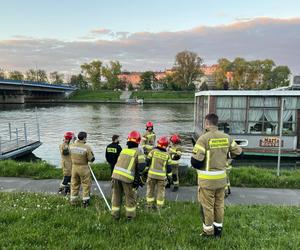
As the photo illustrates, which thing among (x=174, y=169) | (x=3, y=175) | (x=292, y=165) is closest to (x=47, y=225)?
(x=174, y=169)

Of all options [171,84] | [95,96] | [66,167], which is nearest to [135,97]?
[95,96]

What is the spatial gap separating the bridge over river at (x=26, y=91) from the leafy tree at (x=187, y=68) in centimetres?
3881

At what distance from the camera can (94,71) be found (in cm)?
13188

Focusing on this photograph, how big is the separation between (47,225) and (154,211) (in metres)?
2.32

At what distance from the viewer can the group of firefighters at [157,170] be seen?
5.52 m

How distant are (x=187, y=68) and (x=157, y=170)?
116 m

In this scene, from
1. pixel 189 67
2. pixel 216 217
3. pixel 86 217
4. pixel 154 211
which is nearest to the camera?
pixel 216 217

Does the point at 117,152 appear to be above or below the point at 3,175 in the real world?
above

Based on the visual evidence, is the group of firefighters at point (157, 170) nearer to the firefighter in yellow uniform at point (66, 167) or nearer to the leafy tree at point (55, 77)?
the firefighter in yellow uniform at point (66, 167)

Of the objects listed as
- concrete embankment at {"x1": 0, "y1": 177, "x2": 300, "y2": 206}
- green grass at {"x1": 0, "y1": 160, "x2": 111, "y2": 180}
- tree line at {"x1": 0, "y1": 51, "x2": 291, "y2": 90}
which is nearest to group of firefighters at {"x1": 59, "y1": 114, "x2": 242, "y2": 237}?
concrete embankment at {"x1": 0, "y1": 177, "x2": 300, "y2": 206}

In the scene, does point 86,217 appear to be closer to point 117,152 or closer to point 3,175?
point 117,152

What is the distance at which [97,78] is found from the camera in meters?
133

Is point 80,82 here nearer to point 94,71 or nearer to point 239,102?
point 94,71

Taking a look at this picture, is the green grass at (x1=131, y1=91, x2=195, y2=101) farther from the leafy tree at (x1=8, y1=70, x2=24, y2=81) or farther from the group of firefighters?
the group of firefighters
